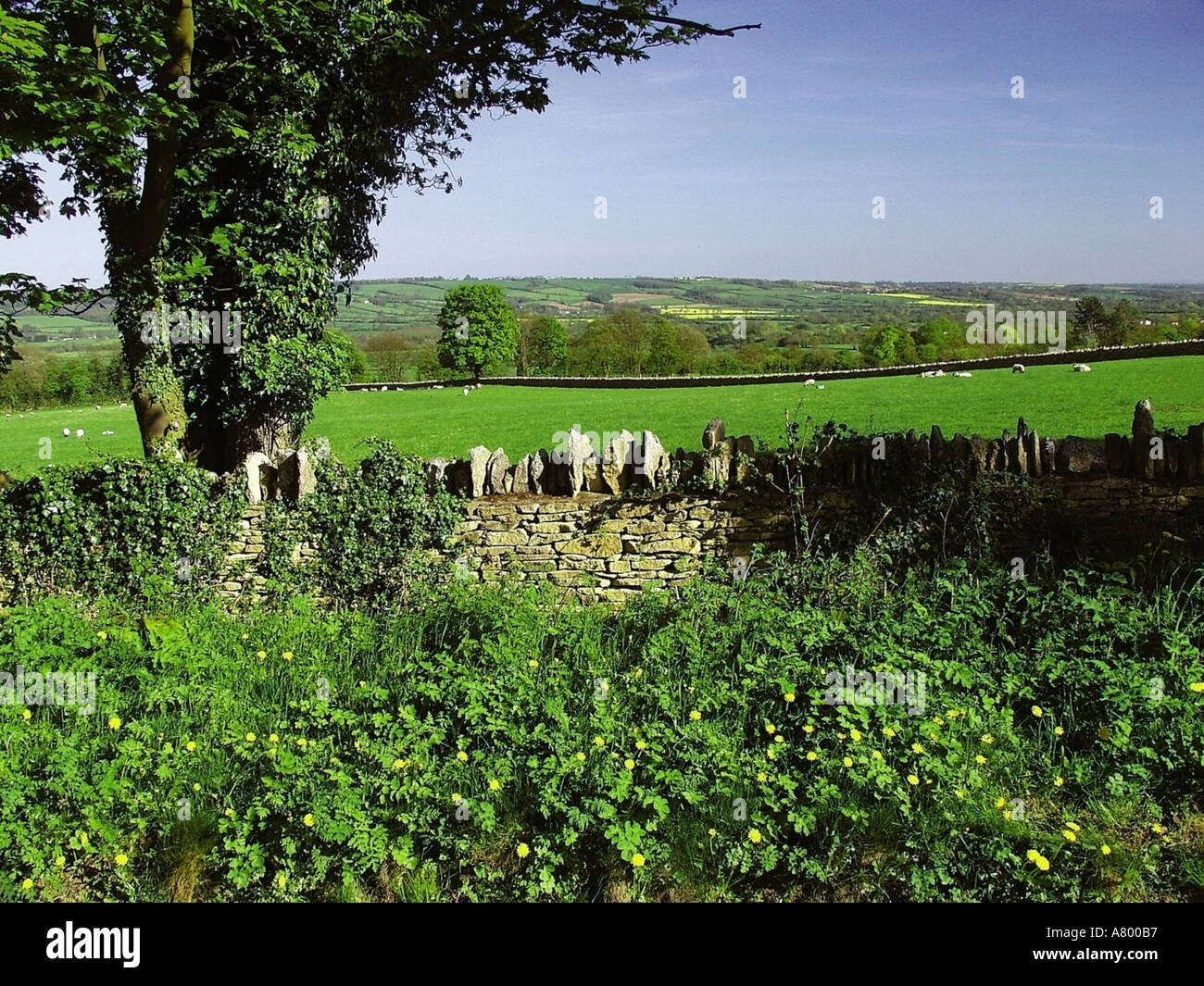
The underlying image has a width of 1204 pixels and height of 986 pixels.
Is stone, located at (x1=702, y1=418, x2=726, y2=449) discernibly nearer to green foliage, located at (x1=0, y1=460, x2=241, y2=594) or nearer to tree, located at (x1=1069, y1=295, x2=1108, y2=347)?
green foliage, located at (x1=0, y1=460, x2=241, y2=594)

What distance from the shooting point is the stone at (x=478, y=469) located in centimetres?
813

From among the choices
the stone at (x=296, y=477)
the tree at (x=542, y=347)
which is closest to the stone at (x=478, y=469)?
the stone at (x=296, y=477)

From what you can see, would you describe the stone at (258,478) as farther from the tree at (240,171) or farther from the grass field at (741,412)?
the grass field at (741,412)

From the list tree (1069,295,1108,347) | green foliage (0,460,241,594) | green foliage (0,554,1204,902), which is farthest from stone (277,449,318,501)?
tree (1069,295,1108,347)

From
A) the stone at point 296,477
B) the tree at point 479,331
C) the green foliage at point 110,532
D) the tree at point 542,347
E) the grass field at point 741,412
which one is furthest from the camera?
the tree at point 542,347

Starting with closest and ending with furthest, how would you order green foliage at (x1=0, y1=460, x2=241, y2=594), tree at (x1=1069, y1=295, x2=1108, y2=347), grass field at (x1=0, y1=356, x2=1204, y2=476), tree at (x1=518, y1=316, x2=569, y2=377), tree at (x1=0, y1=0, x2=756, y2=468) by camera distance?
green foliage at (x1=0, y1=460, x2=241, y2=594)
tree at (x1=0, y1=0, x2=756, y2=468)
grass field at (x1=0, y1=356, x2=1204, y2=476)
tree at (x1=1069, y1=295, x2=1108, y2=347)
tree at (x1=518, y1=316, x2=569, y2=377)

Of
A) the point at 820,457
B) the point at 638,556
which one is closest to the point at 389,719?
the point at 638,556

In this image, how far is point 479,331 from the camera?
2008 inches

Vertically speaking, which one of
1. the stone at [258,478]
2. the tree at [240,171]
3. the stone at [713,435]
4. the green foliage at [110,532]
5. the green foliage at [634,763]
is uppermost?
the tree at [240,171]

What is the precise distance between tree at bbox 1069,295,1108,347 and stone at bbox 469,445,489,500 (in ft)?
134

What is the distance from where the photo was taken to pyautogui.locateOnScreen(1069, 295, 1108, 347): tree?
42.0 m

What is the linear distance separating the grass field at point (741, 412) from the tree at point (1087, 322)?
10.2m
